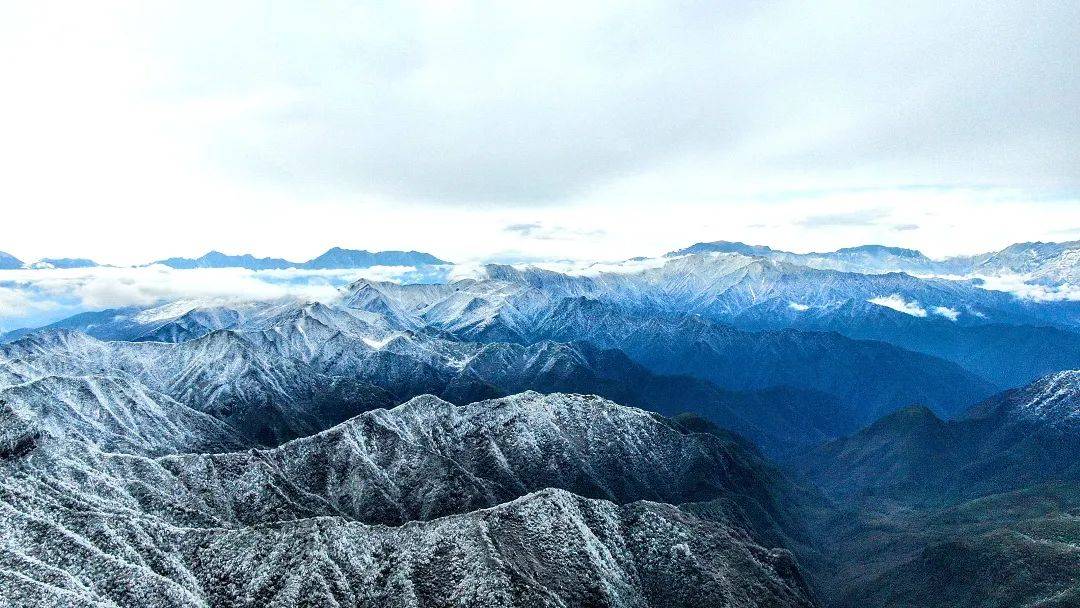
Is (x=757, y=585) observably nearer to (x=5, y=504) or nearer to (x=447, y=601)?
(x=447, y=601)

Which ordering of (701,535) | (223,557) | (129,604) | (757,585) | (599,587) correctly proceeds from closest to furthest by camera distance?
(129,604), (223,557), (599,587), (757,585), (701,535)

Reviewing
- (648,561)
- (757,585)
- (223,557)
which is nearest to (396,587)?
(223,557)

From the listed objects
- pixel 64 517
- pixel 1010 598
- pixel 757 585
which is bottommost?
pixel 1010 598

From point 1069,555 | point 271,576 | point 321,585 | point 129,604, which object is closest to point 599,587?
point 321,585

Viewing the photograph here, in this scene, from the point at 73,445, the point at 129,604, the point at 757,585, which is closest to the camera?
the point at 129,604

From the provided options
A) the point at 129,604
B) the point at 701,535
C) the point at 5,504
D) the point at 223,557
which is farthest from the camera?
the point at 701,535

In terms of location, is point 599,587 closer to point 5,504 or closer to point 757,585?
point 757,585

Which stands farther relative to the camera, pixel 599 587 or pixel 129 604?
pixel 599 587

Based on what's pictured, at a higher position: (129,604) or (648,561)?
(129,604)

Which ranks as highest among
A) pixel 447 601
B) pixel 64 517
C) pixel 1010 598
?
pixel 64 517
